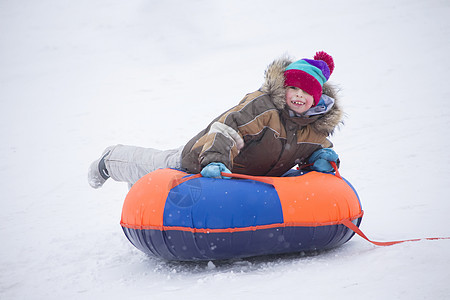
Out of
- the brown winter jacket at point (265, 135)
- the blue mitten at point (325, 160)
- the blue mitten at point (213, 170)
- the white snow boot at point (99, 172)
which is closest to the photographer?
the blue mitten at point (213, 170)

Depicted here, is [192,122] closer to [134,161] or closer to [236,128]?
[134,161]

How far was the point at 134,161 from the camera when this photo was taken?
3094mm

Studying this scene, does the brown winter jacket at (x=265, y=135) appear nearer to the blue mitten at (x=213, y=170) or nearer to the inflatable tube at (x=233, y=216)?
the blue mitten at (x=213, y=170)

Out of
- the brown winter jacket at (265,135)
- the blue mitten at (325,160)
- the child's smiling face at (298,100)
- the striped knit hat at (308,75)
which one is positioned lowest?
the blue mitten at (325,160)

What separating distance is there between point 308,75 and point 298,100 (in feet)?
0.58

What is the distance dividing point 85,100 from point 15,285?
6.13m

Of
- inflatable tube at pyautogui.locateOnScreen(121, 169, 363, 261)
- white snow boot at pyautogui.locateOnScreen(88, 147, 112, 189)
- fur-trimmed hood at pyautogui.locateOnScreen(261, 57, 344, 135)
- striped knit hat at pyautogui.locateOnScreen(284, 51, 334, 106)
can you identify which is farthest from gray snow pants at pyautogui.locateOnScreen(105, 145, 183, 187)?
striped knit hat at pyautogui.locateOnScreen(284, 51, 334, 106)

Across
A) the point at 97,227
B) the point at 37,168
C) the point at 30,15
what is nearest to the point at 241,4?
the point at 30,15

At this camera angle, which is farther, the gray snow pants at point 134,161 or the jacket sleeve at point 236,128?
the gray snow pants at point 134,161

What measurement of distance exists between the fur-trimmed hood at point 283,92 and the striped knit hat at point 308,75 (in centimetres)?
6

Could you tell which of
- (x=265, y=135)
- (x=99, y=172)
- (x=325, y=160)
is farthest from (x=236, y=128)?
(x=99, y=172)

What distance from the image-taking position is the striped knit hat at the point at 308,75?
260 centimetres

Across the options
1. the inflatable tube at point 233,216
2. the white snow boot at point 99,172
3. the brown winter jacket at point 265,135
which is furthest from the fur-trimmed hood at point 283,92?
the white snow boot at point 99,172

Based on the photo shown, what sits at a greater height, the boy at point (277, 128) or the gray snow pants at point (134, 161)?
the boy at point (277, 128)
